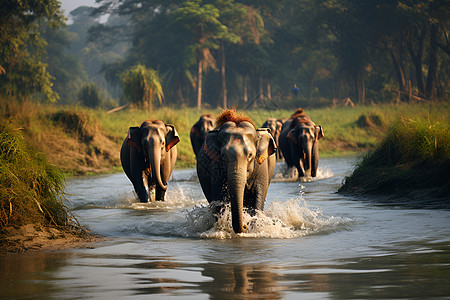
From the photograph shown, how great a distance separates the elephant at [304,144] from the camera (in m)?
18.0

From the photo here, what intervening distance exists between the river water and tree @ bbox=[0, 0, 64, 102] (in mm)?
30893

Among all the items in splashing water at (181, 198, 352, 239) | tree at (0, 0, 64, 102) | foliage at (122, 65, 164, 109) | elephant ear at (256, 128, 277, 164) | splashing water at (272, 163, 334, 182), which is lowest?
splashing water at (272, 163, 334, 182)

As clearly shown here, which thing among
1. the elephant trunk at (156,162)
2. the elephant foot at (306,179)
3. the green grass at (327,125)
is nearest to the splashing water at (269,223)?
the elephant trunk at (156,162)

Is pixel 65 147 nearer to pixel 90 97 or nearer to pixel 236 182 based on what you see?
pixel 236 182

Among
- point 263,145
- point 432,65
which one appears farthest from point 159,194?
point 432,65

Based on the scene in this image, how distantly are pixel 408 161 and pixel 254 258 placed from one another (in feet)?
25.3

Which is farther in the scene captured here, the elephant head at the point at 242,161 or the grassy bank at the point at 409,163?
the grassy bank at the point at 409,163

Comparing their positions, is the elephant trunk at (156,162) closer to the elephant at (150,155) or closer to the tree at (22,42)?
the elephant at (150,155)

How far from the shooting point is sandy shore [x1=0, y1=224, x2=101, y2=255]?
8234 mm

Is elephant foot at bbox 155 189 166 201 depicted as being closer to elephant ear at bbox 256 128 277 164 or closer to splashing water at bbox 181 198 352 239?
splashing water at bbox 181 198 352 239

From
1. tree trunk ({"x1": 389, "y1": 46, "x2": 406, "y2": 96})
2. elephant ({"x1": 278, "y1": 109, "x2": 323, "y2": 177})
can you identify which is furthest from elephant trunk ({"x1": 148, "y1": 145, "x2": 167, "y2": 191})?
tree trunk ({"x1": 389, "y1": 46, "x2": 406, "y2": 96})

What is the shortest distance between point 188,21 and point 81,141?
30175mm

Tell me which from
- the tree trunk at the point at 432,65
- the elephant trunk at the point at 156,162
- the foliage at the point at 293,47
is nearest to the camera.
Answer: the elephant trunk at the point at 156,162

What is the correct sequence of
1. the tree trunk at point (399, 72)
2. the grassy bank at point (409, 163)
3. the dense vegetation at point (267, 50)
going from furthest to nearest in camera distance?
the tree trunk at point (399, 72) → the dense vegetation at point (267, 50) → the grassy bank at point (409, 163)
